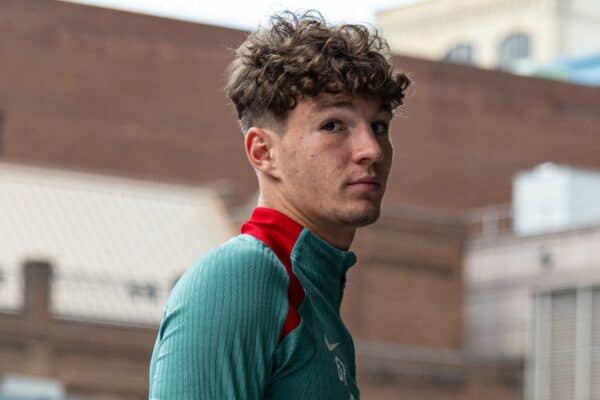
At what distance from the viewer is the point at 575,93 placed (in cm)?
6253

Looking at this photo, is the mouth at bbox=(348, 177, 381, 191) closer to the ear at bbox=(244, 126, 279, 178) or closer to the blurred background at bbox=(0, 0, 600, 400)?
the ear at bbox=(244, 126, 279, 178)

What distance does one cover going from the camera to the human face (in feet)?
12.1

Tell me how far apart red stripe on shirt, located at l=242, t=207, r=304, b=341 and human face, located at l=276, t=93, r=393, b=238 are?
0.14ft

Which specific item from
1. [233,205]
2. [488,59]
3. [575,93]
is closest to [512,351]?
[233,205]

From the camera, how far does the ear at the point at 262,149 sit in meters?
3.72

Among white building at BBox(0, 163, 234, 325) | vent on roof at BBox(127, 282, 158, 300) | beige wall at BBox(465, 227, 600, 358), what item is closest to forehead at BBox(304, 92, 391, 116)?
white building at BBox(0, 163, 234, 325)

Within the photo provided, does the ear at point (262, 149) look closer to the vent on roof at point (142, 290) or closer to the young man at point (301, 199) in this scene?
the young man at point (301, 199)

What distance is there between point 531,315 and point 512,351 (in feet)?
3.43

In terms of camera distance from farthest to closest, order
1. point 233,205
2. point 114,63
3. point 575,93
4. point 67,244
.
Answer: point 575,93 < point 114,63 < point 233,205 < point 67,244

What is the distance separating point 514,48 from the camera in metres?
91.9

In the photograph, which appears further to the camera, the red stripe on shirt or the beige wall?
the beige wall

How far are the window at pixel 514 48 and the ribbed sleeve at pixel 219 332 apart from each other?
87.9 m

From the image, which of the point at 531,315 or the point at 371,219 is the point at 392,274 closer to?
the point at 531,315

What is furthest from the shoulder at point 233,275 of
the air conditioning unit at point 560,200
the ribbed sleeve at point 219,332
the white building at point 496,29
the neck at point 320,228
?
the white building at point 496,29
